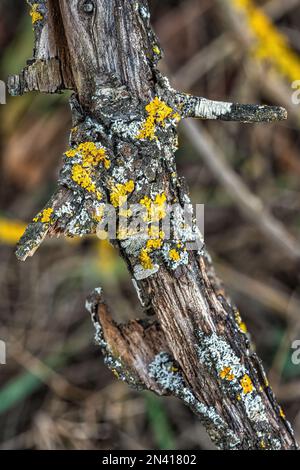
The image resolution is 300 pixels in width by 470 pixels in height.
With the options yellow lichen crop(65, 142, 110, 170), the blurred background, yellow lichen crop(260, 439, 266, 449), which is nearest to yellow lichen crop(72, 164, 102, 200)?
yellow lichen crop(65, 142, 110, 170)

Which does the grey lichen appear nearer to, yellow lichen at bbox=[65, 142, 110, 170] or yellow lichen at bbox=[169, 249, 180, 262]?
yellow lichen at bbox=[169, 249, 180, 262]

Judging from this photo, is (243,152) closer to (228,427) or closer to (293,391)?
(293,391)

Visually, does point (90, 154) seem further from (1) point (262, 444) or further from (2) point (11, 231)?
(2) point (11, 231)

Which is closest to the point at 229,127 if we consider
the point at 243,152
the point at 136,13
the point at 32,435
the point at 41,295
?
the point at 243,152

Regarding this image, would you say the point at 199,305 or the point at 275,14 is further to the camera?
the point at 275,14

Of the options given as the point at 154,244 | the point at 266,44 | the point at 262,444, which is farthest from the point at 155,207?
the point at 266,44

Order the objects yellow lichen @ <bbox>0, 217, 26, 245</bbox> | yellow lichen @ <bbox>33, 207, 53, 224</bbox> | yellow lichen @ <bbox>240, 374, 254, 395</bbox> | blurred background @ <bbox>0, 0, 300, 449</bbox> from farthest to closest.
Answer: blurred background @ <bbox>0, 0, 300, 449</bbox> → yellow lichen @ <bbox>0, 217, 26, 245</bbox> → yellow lichen @ <bbox>240, 374, 254, 395</bbox> → yellow lichen @ <bbox>33, 207, 53, 224</bbox>
